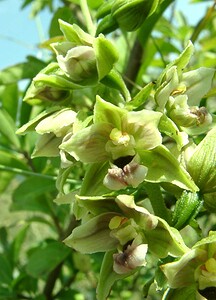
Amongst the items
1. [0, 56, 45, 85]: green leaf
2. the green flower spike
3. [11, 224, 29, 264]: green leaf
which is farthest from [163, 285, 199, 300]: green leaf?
[11, 224, 29, 264]: green leaf

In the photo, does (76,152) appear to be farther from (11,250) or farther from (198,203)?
(11,250)

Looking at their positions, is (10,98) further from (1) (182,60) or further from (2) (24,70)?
(1) (182,60)

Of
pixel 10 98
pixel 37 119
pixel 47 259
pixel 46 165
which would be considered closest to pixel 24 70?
pixel 10 98

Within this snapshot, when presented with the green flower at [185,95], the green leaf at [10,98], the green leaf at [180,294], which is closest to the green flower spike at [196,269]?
the green leaf at [180,294]

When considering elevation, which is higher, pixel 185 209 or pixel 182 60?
pixel 182 60

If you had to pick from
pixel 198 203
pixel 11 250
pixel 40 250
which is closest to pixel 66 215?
pixel 11 250

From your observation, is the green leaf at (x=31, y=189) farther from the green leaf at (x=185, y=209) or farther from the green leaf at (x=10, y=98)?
the green leaf at (x=185, y=209)

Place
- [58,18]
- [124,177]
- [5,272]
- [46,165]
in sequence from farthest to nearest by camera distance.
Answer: [5,272] < [46,165] < [58,18] < [124,177]
